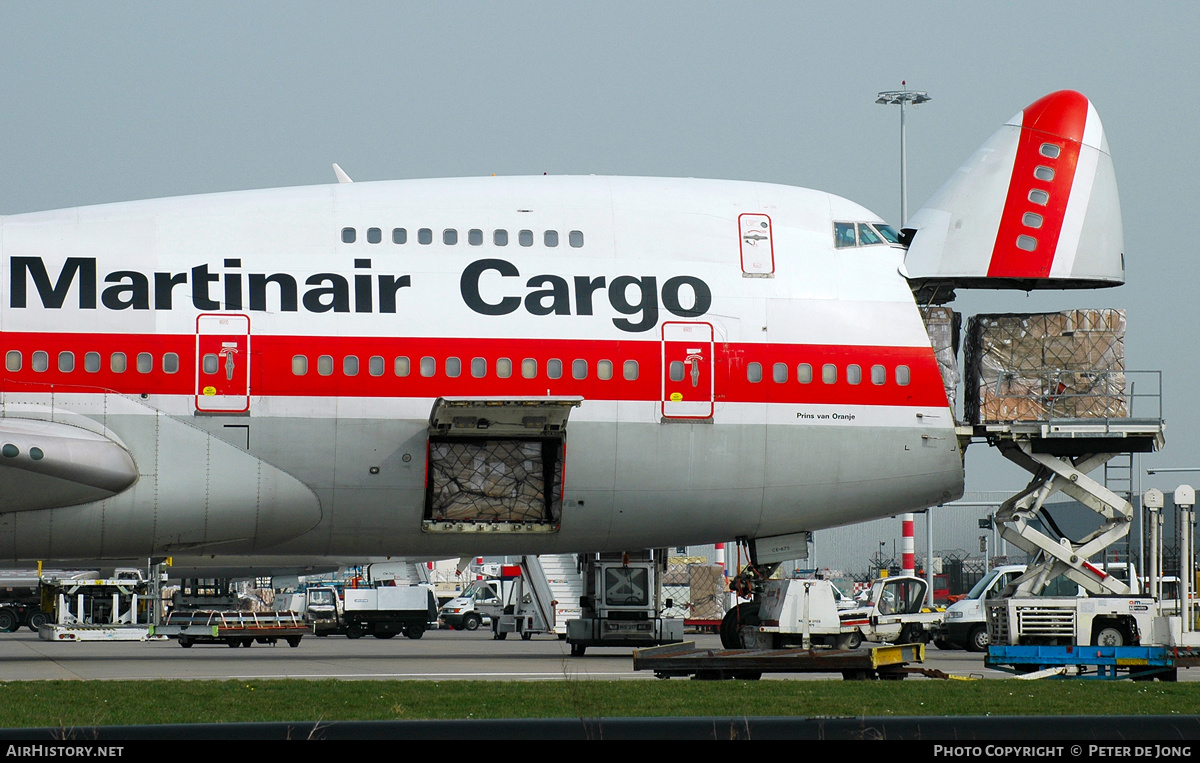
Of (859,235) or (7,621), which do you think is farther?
(7,621)

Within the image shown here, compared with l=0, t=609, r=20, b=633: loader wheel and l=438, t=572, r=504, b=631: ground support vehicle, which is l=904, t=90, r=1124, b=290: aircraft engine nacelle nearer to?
l=438, t=572, r=504, b=631: ground support vehicle

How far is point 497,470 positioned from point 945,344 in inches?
297

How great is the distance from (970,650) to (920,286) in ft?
39.2

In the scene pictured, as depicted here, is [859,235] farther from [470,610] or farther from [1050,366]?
[470,610]

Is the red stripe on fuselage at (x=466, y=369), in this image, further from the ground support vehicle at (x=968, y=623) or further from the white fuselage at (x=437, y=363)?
the ground support vehicle at (x=968, y=623)

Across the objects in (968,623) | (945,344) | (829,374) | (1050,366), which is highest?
(945,344)

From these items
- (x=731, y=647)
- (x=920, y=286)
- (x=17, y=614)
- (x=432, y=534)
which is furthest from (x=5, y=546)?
(x=17, y=614)

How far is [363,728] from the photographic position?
5539 millimetres

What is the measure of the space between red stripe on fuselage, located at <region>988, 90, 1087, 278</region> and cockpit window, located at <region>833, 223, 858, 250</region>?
7.33 ft

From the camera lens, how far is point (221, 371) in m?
19.9

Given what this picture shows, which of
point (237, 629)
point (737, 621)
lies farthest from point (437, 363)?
point (237, 629)

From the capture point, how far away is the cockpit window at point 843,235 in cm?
2197

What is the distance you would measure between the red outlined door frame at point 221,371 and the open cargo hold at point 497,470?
2.82 m

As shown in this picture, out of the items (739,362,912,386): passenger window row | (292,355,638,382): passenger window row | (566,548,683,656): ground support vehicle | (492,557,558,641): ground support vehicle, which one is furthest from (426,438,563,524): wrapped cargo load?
(492,557,558,641): ground support vehicle
